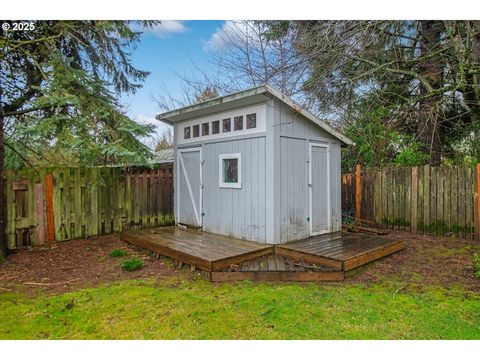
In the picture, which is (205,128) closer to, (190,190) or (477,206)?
(190,190)

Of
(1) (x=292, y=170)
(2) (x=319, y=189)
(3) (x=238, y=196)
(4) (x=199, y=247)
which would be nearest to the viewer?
(4) (x=199, y=247)

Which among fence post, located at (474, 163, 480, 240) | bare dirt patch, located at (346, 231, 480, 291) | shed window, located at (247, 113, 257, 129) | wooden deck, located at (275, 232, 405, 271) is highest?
shed window, located at (247, 113, 257, 129)

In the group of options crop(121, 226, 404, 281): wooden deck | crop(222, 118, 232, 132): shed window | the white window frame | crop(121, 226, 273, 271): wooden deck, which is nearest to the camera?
crop(121, 226, 404, 281): wooden deck

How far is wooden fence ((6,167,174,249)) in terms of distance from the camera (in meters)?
5.42

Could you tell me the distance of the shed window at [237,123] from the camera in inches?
220

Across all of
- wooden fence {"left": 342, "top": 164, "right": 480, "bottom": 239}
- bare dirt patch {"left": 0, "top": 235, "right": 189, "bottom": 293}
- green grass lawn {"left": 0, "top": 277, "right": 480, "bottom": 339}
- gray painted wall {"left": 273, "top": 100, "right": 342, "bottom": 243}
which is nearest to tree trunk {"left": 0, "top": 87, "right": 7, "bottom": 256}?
bare dirt patch {"left": 0, "top": 235, "right": 189, "bottom": 293}

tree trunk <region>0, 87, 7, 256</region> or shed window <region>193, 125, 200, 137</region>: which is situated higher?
shed window <region>193, 125, 200, 137</region>

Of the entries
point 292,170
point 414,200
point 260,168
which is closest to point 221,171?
point 260,168

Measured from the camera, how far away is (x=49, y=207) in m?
5.75

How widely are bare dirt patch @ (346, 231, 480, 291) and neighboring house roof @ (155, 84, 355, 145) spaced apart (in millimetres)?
2527

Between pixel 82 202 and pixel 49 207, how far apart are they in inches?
23.8

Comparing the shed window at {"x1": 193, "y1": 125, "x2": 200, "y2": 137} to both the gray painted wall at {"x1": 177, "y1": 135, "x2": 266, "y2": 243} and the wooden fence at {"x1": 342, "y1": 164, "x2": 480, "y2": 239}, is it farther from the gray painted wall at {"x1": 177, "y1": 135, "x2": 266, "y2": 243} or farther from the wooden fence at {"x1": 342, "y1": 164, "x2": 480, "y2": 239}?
the wooden fence at {"x1": 342, "y1": 164, "x2": 480, "y2": 239}

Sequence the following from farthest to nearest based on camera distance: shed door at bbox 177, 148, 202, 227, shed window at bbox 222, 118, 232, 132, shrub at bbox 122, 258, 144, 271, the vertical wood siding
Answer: shed door at bbox 177, 148, 202, 227 → shed window at bbox 222, 118, 232, 132 → the vertical wood siding → shrub at bbox 122, 258, 144, 271

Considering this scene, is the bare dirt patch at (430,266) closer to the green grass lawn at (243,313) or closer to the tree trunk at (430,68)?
the green grass lawn at (243,313)
